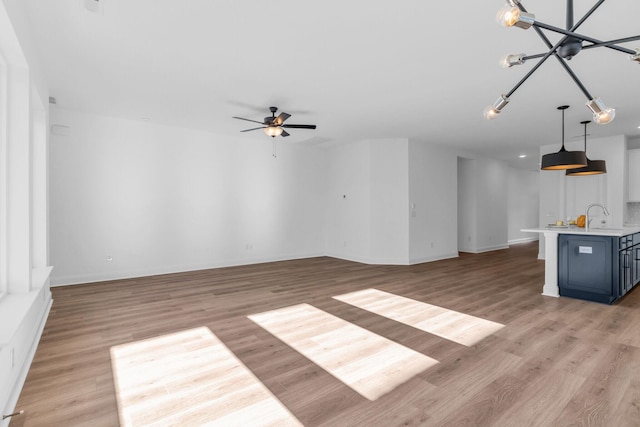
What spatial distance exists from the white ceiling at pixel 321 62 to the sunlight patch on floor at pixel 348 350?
2.84 meters

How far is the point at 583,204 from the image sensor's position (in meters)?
7.23

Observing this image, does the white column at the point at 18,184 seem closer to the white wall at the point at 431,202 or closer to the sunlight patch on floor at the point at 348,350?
the sunlight patch on floor at the point at 348,350

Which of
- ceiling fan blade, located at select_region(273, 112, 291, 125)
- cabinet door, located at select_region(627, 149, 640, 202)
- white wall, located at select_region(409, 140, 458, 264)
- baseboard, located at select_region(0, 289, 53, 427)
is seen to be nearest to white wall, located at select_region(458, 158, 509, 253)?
white wall, located at select_region(409, 140, 458, 264)

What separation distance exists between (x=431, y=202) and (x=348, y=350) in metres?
5.76

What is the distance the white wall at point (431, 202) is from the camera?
24.2ft

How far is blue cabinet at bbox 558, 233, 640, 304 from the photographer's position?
4.05 metres

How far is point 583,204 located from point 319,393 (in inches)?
314

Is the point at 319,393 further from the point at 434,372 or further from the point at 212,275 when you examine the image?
the point at 212,275

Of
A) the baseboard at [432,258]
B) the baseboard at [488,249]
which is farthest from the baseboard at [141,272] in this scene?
the baseboard at [488,249]

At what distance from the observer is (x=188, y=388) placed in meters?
2.21

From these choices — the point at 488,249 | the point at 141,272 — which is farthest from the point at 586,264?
the point at 141,272

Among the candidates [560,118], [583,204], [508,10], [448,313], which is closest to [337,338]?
[448,313]

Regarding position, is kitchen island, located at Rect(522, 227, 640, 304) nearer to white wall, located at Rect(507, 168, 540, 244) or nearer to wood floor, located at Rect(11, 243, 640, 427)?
wood floor, located at Rect(11, 243, 640, 427)

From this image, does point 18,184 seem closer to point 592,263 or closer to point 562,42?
point 562,42
